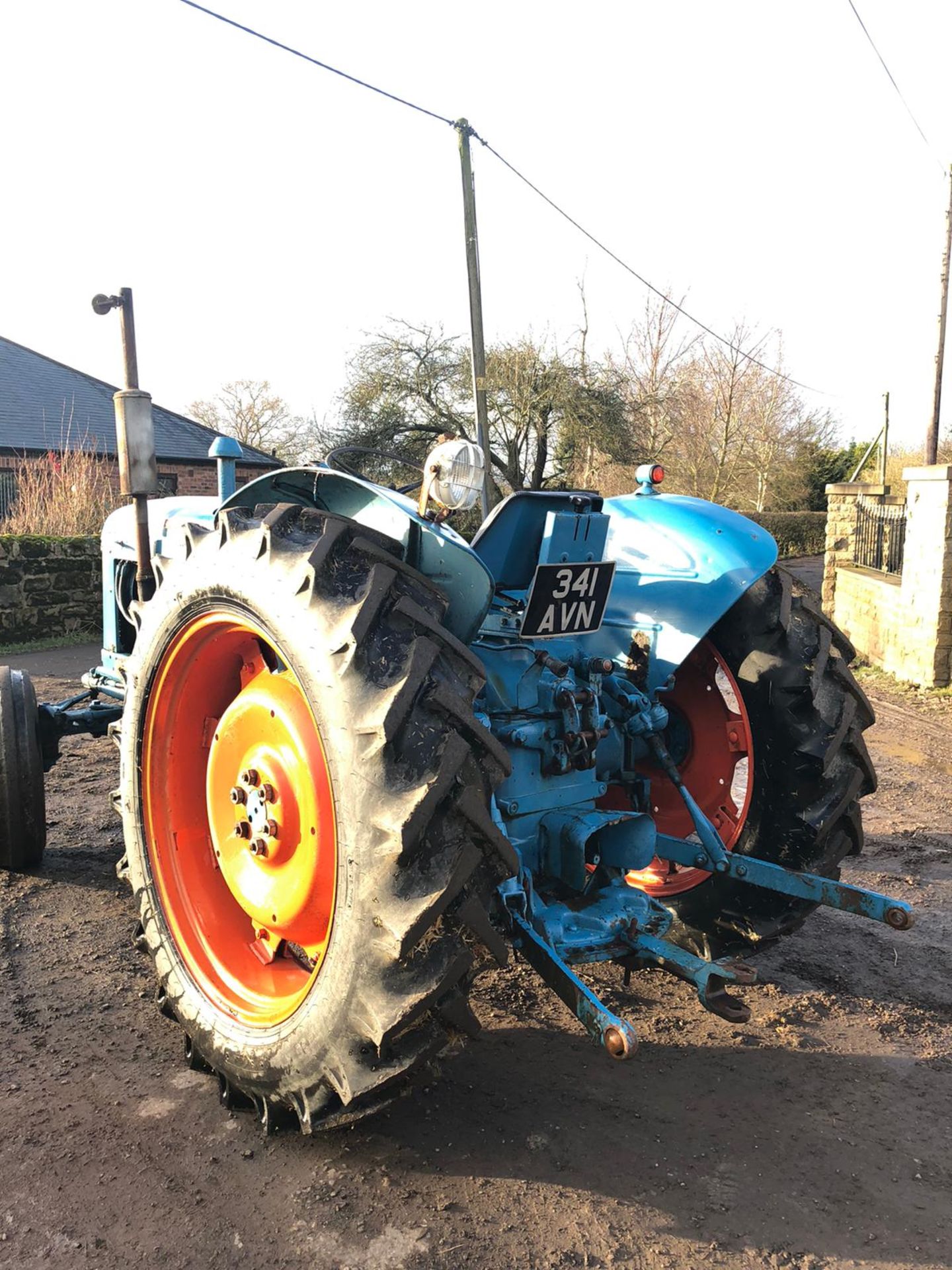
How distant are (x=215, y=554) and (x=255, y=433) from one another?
38986mm

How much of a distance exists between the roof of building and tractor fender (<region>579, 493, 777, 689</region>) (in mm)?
15985

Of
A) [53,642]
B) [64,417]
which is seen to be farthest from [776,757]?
[64,417]

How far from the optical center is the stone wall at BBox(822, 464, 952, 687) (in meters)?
7.90

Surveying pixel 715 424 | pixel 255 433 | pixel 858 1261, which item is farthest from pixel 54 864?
pixel 255 433

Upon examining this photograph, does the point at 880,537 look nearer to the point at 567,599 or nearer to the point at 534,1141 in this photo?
the point at 567,599

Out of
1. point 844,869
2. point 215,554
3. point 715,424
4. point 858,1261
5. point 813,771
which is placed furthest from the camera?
point 715,424

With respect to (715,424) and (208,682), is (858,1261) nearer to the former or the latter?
(208,682)

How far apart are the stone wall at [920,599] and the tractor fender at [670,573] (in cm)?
569

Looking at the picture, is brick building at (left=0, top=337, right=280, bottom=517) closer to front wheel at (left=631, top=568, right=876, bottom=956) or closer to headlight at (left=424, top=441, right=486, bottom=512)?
front wheel at (left=631, top=568, right=876, bottom=956)

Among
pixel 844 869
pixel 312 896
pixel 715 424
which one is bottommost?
pixel 844 869

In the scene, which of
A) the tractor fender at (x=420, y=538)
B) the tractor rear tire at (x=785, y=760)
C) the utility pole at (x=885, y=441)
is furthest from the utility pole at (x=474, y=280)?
the utility pole at (x=885, y=441)

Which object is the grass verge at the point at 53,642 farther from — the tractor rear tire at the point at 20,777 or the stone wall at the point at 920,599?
the stone wall at the point at 920,599

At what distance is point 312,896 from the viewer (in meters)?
2.21

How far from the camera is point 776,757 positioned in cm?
292
